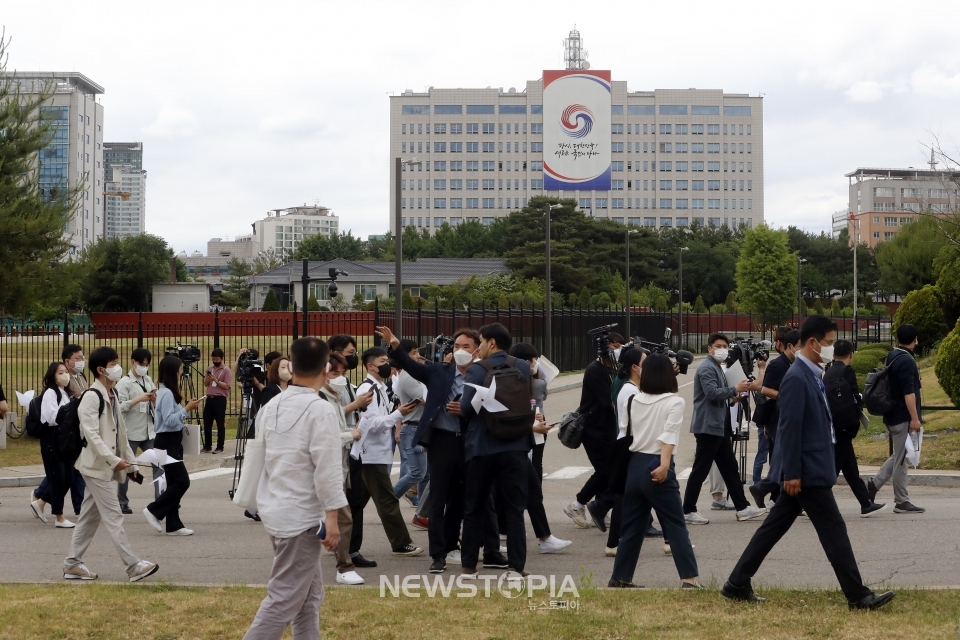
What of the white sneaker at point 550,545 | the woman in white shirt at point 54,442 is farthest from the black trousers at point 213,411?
the white sneaker at point 550,545

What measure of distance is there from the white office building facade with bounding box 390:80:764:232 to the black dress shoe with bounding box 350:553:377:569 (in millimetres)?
142809

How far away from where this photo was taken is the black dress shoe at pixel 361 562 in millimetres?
8344

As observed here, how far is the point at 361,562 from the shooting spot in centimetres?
835

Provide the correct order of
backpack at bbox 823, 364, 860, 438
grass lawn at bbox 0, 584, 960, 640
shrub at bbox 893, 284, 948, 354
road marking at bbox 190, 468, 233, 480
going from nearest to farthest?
grass lawn at bbox 0, 584, 960, 640 < backpack at bbox 823, 364, 860, 438 < road marking at bbox 190, 468, 233, 480 < shrub at bbox 893, 284, 948, 354

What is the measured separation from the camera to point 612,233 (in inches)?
3533

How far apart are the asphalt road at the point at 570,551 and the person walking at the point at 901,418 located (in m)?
0.26

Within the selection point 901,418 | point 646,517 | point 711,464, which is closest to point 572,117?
point 901,418

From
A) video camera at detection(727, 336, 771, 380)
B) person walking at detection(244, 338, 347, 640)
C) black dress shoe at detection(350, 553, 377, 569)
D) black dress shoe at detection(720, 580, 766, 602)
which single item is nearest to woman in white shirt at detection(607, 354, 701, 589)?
black dress shoe at detection(720, 580, 766, 602)

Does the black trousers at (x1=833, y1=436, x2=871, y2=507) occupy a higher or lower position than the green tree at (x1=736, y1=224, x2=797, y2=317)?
lower

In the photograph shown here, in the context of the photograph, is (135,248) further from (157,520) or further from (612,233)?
(157,520)

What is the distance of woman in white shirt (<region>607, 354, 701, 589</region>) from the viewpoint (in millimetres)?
7133

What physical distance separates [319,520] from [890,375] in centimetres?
729

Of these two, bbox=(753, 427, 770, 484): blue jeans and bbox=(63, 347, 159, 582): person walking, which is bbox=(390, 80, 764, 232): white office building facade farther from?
bbox=(63, 347, 159, 582): person walking

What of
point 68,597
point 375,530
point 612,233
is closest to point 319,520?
point 68,597
